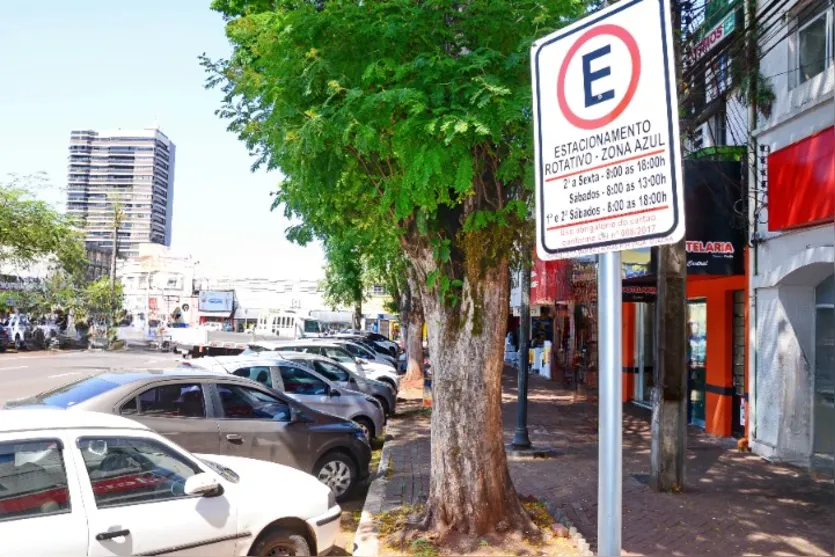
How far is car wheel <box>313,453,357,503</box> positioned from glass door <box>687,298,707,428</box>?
7.92 meters

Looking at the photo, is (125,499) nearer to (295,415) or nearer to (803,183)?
(295,415)

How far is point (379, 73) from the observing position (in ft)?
20.1

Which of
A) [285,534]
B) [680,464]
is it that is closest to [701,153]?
[680,464]

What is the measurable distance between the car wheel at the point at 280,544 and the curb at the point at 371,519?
885 mm

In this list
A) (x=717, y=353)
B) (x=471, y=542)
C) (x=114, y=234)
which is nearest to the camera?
(x=471, y=542)

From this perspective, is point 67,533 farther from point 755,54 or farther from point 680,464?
point 755,54

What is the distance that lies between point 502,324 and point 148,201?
164 meters

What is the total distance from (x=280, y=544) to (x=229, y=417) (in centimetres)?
298

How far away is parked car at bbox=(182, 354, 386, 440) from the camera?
11.7 m

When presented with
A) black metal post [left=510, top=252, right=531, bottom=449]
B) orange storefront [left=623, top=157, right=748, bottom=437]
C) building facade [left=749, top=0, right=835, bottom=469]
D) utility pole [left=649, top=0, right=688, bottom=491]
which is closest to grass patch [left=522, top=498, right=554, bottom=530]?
utility pole [left=649, top=0, right=688, bottom=491]

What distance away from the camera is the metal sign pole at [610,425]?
2.20 m

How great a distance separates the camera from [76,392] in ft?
24.7

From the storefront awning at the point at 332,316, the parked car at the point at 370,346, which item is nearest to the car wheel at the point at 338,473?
the parked car at the point at 370,346

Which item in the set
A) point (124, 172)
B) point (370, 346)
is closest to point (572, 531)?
point (370, 346)
